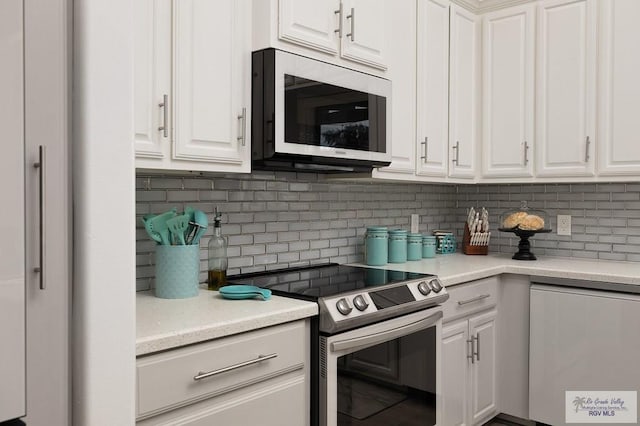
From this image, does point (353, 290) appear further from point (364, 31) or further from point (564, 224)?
point (564, 224)

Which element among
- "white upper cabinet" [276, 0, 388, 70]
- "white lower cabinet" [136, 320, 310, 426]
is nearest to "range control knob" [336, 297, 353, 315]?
"white lower cabinet" [136, 320, 310, 426]

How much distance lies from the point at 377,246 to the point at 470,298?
533mm

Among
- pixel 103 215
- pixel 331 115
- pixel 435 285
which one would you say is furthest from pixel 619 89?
pixel 103 215

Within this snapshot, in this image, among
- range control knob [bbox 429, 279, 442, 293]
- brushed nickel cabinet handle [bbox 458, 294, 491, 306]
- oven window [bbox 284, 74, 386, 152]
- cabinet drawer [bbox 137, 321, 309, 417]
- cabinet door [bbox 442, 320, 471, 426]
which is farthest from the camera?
brushed nickel cabinet handle [bbox 458, 294, 491, 306]

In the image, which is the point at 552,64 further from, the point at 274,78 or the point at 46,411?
the point at 46,411

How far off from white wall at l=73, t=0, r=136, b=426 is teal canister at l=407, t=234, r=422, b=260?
216 cm

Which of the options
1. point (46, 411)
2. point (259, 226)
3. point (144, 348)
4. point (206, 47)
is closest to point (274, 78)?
point (206, 47)

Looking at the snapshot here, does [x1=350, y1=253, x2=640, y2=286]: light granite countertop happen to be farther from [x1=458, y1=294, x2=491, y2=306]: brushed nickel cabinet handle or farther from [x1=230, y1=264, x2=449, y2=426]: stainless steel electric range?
[x1=230, y1=264, x2=449, y2=426]: stainless steel electric range

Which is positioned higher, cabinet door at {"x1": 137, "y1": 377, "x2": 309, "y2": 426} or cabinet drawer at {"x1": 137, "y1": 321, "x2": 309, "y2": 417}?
cabinet drawer at {"x1": 137, "y1": 321, "x2": 309, "y2": 417}

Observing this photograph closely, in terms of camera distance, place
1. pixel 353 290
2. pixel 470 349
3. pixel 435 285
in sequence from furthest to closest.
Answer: pixel 470 349, pixel 435 285, pixel 353 290

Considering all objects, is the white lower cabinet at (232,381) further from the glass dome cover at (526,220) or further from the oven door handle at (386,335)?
the glass dome cover at (526,220)

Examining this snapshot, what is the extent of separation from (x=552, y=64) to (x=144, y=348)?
2.78 meters

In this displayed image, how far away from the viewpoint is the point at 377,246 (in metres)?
2.84

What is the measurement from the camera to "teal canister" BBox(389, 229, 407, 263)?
298 cm
